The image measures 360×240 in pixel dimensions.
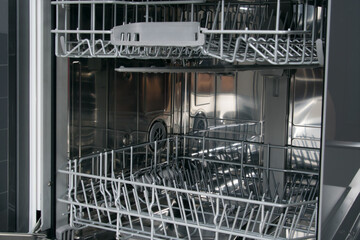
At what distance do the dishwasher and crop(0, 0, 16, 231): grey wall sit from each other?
95 mm

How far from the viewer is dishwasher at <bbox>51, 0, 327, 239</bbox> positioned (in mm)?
1113

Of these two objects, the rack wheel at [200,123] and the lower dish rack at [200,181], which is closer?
the lower dish rack at [200,181]

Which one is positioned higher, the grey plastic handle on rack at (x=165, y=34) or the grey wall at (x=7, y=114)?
the grey plastic handle on rack at (x=165, y=34)

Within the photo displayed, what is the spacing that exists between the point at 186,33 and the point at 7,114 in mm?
448

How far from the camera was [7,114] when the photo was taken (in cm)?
103

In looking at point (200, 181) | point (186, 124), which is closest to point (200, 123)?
point (186, 124)

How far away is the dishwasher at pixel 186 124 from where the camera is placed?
1.11 metres

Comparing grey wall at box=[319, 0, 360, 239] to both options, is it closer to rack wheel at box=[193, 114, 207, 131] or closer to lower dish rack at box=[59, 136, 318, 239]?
lower dish rack at box=[59, 136, 318, 239]

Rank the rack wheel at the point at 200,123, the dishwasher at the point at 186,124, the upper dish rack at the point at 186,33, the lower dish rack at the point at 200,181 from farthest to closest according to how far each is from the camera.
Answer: the rack wheel at the point at 200,123 → the lower dish rack at the point at 200,181 → the dishwasher at the point at 186,124 → the upper dish rack at the point at 186,33

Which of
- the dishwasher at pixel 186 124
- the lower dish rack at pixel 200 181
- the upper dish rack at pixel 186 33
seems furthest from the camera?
the lower dish rack at pixel 200 181

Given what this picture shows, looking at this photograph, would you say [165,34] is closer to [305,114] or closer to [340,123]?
[340,123]

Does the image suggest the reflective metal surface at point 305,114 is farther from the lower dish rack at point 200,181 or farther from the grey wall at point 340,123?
the grey wall at point 340,123

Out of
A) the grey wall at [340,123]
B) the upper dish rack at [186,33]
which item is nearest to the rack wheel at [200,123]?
the upper dish rack at [186,33]

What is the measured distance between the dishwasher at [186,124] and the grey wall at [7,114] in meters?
0.09
